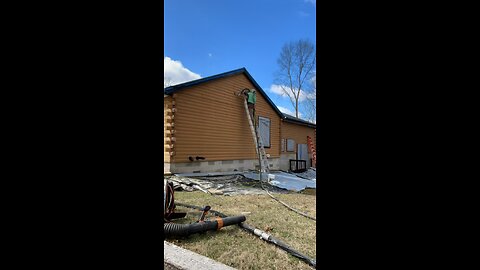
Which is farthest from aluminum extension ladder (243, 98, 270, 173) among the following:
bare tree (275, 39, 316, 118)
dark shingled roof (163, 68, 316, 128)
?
bare tree (275, 39, 316, 118)

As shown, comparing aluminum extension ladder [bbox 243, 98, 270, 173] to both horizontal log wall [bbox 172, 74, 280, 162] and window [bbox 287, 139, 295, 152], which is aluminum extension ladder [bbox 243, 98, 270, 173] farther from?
window [bbox 287, 139, 295, 152]

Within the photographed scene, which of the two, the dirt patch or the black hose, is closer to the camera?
the black hose

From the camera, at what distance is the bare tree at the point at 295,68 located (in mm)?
22031

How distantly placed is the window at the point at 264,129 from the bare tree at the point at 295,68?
417 inches

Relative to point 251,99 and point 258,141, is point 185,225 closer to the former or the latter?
point 258,141

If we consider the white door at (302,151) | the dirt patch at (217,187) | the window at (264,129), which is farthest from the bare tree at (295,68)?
the dirt patch at (217,187)

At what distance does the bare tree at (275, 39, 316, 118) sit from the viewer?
2203 centimetres

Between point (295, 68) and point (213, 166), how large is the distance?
51.7 feet

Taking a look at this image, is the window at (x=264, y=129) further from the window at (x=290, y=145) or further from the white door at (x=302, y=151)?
the white door at (x=302, y=151)

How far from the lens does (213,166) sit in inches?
396

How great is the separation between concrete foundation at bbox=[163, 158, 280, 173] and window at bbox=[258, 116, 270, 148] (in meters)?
1.06

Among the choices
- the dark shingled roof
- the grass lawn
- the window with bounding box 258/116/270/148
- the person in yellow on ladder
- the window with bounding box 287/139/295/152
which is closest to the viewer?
the grass lawn
